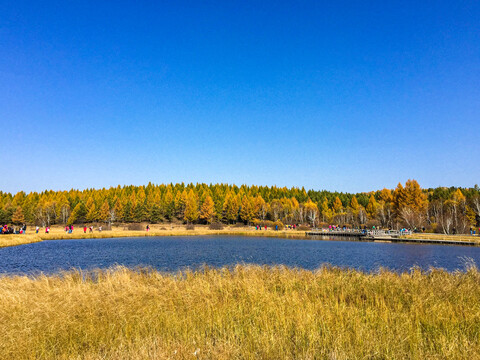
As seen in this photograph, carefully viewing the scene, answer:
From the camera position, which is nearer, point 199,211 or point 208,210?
point 208,210

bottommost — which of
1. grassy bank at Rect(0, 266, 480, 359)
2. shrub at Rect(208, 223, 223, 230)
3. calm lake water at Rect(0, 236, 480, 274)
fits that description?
shrub at Rect(208, 223, 223, 230)

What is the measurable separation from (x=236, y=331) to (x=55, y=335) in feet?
13.1

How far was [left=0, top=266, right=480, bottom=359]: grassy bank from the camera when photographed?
5.36m

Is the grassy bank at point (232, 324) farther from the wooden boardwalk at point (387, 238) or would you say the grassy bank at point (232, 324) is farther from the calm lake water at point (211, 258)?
the wooden boardwalk at point (387, 238)

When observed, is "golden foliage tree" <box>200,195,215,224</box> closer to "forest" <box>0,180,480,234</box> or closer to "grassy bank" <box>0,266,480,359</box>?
"forest" <box>0,180,480,234</box>

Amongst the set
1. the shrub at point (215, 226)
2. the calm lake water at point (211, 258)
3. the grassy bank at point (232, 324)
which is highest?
the grassy bank at point (232, 324)

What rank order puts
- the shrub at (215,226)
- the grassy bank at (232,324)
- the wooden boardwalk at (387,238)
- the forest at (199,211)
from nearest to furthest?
the grassy bank at (232,324), the wooden boardwalk at (387,238), the shrub at (215,226), the forest at (199,211)

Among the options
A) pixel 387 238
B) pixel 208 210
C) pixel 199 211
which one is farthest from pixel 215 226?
pixel 387 238

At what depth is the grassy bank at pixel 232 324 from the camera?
17.6ft

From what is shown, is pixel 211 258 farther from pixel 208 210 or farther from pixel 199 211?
pixel 199 211

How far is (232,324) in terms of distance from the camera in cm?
693

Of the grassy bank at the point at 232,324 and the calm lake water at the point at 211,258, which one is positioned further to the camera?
the calm lake water at the point at 211,258

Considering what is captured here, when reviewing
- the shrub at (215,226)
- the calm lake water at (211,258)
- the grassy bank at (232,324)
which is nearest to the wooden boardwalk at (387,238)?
the calm lake water at (211,258)

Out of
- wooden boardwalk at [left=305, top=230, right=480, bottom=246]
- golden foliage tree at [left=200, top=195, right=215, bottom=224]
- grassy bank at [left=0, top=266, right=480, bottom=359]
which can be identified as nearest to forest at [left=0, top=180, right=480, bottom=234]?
golden foliage tree at [left=200, top=195, right=215, bottom=224]
